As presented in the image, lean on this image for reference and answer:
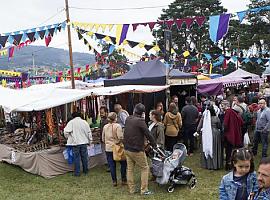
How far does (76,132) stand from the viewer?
6840 millimetres

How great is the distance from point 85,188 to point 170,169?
69.7 inches

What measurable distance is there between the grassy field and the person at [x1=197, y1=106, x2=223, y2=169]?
23 cm

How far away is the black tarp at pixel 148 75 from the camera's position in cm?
956

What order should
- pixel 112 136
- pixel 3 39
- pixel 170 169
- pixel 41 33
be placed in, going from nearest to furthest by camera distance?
pixel 170 169, pixel 112 136, pixel 3 39, pixel 41 33

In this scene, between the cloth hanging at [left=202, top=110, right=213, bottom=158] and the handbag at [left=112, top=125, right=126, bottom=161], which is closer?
the handbag at [left=112, top=125, right=126, bottom=161]

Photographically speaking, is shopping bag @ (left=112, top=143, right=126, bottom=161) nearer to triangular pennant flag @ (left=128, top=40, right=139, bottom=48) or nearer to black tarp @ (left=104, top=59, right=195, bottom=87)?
black tarp @ (left=104, top=59, right=195, bottom=87)

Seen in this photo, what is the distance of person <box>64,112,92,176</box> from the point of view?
684cm

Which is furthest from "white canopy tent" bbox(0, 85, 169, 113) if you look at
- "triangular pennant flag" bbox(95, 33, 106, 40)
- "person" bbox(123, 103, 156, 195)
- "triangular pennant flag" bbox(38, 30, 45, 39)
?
"triangular pennant flag" bbox(95, 33, 106, 40)

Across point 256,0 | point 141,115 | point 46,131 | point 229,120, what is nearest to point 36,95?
point 46,131

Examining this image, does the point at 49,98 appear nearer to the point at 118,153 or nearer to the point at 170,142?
the point at 118,153

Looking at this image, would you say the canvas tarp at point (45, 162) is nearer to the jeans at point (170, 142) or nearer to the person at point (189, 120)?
the jeans at point (170, 142)

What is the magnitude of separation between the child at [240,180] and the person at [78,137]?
4630 millimetres

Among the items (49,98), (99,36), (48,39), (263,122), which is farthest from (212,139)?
(48,39)

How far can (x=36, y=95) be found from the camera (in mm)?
8531
